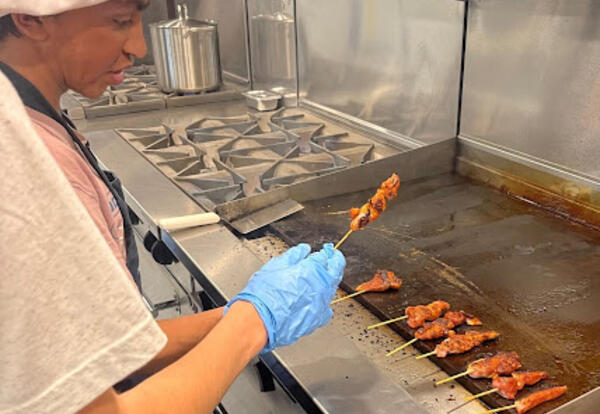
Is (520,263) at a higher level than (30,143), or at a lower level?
lower

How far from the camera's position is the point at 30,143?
50cm

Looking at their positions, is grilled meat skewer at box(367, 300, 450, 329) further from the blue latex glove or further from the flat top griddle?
the blue latex glove

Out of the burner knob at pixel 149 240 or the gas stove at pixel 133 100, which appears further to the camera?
the gas stove at pixel 133 100

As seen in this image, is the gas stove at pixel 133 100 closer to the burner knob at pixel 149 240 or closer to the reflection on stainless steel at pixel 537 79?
the burner knob at pixel 149 240

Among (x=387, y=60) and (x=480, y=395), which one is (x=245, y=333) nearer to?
(x=480, y=395)

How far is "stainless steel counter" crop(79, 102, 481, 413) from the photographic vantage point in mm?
867

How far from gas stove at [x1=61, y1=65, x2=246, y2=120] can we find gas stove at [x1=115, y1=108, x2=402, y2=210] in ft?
1.21

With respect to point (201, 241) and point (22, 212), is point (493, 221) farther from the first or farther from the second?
point (22, 212)

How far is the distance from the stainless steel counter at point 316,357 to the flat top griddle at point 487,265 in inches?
2.1

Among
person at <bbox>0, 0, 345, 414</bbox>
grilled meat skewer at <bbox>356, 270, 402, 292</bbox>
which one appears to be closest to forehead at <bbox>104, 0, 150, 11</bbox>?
person at <bbox>0, 0, 345, 414</bbox>

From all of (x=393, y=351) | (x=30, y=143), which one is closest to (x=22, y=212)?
(x=30, y=143)

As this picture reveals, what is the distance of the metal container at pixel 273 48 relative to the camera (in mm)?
2672

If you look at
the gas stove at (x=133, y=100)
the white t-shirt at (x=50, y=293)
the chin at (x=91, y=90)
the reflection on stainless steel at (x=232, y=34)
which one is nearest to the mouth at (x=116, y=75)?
the chin at (x=91, y=90)

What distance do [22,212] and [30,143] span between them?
0.06m
